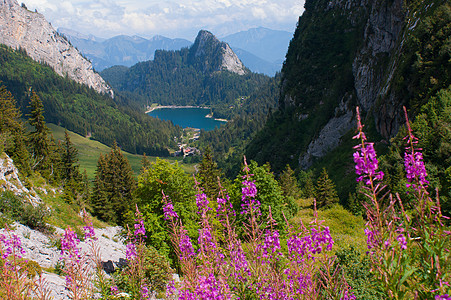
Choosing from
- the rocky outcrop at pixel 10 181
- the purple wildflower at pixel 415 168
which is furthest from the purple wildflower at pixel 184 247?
the rocky outcrop at pixel 10 181

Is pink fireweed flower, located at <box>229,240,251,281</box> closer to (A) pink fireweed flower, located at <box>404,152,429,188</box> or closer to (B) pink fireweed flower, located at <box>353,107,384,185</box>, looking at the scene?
(B) pink fireweed flower, located at <box>353,107,384,185</box>

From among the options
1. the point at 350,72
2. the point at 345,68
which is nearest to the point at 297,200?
the point at 350,72

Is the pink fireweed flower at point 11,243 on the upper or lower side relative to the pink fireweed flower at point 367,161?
lower

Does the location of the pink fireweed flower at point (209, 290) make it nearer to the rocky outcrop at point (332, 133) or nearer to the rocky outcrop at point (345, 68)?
the rocky outcrop at point (345, 68)

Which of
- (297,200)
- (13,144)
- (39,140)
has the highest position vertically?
(13,144)

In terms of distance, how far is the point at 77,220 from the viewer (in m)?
25.9

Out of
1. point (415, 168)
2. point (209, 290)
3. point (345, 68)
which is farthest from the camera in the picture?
point (345, 68)

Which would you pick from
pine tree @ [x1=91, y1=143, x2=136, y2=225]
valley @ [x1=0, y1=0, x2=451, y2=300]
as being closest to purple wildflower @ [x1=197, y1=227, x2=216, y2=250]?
valley @ [x1=0, y1=0, x2=451, y2=300]

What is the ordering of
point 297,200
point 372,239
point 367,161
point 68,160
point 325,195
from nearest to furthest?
point 367,161, point 372,239, point 325,195, point 297,200, point 68,160

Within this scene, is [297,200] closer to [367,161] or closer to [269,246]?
[269,246]

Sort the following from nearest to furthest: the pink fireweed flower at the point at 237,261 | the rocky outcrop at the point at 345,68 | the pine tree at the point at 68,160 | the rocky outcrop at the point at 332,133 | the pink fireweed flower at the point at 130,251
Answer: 1. the pink fireweed flower at the point at 237,261
2. the pink fireweed flower at the point at 130,251
3. the rocky outcrop at the point at 345,68
4. the pine tree at the point at 68,160
5. the rocky outcrop at the point at 332,133

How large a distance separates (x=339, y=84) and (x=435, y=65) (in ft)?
140

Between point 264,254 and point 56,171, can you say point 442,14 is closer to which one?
point 264,254

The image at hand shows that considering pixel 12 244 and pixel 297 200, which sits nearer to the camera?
pixel 12 244
